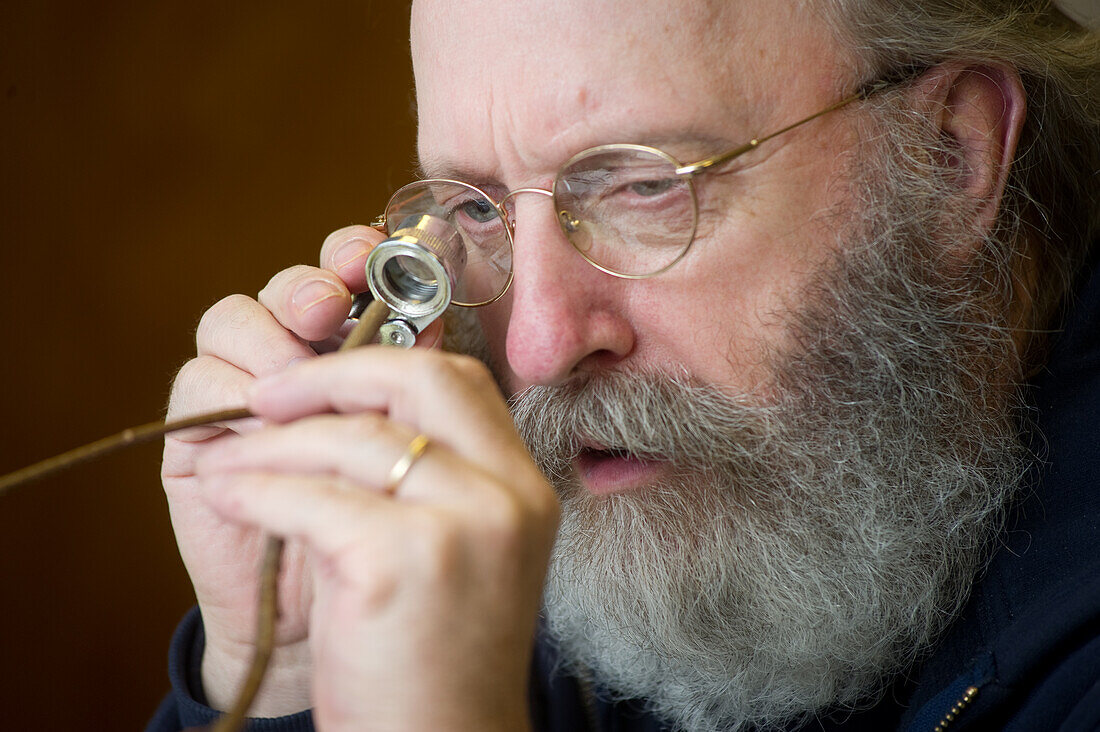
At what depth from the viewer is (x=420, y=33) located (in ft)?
4.66

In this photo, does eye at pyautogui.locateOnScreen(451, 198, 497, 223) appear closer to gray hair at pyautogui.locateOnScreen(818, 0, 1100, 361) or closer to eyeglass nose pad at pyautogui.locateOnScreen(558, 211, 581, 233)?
eyeglass nose pad at pyautogui.locateOnScreen(558, 211, 581, 233)

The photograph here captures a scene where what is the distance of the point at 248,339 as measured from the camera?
4.45 ft

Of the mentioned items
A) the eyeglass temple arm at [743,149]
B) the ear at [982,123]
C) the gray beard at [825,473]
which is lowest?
the gray beard at [825,473]

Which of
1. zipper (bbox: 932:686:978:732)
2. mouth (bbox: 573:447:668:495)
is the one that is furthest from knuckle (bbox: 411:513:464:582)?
zipper (bbox: 932:686:978:732)

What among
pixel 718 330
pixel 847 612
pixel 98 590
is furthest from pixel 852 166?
pixel 98 590

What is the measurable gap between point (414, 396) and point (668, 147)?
0.56m

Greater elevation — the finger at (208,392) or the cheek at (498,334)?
the finger at (208,392)

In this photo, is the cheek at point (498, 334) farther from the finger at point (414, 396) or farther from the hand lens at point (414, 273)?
the finger at point (414, 396)

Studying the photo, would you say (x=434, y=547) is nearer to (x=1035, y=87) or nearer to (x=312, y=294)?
(x=312, y=294)

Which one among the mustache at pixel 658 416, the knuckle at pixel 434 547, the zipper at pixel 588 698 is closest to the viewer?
the knuckle at pixel 434 547

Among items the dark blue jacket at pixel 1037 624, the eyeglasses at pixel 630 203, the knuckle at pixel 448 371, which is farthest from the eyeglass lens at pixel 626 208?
the dark blue jacket at pixel 1037 624

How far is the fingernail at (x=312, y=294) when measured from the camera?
51.9 inches

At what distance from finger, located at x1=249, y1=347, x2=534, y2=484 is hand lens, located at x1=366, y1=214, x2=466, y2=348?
0.33 m

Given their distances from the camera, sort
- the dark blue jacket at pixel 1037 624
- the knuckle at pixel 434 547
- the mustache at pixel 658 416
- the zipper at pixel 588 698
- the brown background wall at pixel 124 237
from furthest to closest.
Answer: the brown background wall at pixel 124 237 → the zipper at pixel 588 698 → the mustache at pixel 658 416 → the dark blue jacket at pixel 1037 624 → the knuckle at pixel 434 547
